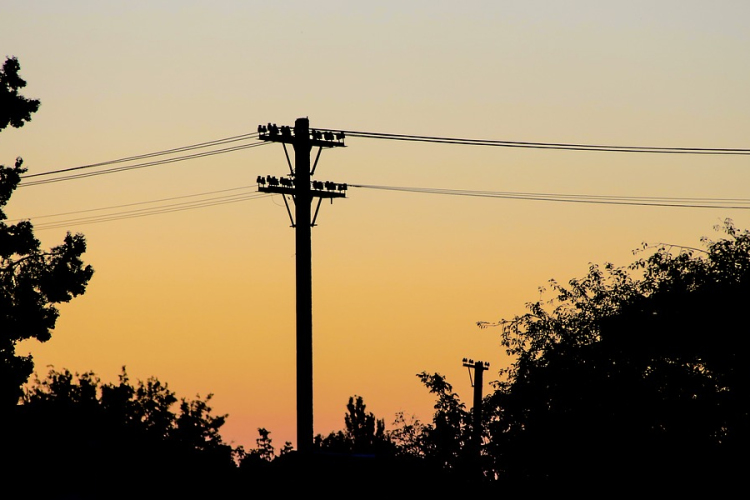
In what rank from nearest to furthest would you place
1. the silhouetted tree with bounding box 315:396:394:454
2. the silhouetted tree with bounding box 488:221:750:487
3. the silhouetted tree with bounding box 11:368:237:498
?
the silhouetted tree with bounding box 488:221:750:487, the silhouetted tree with bounding box 11:368:237:498, the silhouetted tree with bounding box 315:396:394:454

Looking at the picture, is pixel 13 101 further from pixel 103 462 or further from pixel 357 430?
pixel 357 430

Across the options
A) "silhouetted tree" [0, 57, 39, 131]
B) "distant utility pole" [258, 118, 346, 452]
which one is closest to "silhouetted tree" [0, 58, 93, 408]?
"silhouetted tree" [0, 57, 39, 131]

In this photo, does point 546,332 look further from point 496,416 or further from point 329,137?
point 329,137

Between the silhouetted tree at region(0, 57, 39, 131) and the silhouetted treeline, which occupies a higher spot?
the silhouetted tree at region(0, 57, 39, 131)

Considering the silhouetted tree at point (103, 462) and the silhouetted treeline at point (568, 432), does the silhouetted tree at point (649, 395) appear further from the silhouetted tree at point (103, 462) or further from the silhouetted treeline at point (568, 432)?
the silhouetted tree at point (103, 462)

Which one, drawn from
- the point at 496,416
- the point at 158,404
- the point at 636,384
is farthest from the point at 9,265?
the point at 636,384

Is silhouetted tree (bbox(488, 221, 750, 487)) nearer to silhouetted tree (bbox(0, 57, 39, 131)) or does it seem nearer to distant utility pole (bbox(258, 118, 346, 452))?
distant utility pole (bbox(258, 118, 346, 452))

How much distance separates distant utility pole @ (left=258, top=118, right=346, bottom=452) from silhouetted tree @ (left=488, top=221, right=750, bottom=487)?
17.4 ft

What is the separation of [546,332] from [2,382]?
21523 mm

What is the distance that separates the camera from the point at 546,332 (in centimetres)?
4559

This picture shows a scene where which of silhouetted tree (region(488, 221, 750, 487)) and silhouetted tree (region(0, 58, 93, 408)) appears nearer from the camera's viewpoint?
silhouetted tree (region(488, 221, 750, 487))

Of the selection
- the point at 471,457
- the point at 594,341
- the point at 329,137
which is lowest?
the point at 471,457

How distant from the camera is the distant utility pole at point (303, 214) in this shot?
39156 millimetres

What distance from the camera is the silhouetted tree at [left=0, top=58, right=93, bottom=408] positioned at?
2114 inches
